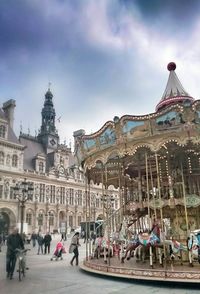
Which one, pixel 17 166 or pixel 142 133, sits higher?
pixel 17 166

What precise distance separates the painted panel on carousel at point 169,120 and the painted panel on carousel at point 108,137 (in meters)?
1.85

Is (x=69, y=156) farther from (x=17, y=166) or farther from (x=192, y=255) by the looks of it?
(x=192, y=255)

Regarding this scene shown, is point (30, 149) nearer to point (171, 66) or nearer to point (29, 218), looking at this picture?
point (29, 218)

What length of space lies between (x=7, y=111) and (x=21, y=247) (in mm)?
37621

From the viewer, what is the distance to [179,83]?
43.9ft

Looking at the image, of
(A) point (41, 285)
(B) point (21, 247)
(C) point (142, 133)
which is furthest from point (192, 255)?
(B) point (21, 247)

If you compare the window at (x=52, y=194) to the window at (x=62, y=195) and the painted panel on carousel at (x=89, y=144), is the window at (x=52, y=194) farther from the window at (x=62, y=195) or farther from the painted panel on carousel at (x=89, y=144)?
the painted panel on carousel at (x=89, y=144)

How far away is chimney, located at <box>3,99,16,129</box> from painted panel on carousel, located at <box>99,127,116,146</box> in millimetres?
34586

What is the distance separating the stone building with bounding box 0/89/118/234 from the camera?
1545 inches

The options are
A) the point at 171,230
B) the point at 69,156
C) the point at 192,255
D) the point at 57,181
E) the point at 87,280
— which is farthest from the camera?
the point at 69,156

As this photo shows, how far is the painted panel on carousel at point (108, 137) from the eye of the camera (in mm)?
10586

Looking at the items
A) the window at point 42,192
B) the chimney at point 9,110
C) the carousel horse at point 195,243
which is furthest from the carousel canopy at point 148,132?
the chimney at point 9,110

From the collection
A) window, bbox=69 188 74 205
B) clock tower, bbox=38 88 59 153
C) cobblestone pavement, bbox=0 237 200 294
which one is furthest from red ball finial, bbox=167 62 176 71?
clock tower, bbox=38 88 59 153

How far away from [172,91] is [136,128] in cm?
438
